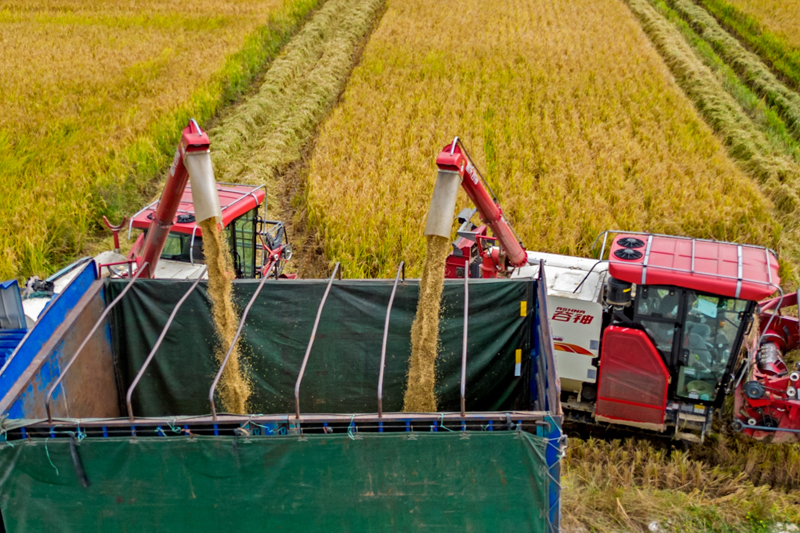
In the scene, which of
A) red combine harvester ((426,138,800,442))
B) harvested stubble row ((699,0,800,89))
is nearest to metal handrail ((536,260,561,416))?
red combine harvester ((426,138,800,442))

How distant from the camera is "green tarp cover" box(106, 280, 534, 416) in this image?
613 centimetres

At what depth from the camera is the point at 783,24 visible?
23906 millimetres

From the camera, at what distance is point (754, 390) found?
623 cm

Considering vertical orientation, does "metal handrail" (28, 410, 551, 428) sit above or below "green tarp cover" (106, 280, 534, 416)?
above

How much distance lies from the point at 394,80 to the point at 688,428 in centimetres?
1284

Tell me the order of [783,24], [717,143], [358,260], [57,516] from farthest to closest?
[783,24] < [717,143] < [358,260] < [57,516]

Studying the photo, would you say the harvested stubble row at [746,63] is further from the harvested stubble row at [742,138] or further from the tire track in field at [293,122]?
the tire track in field at [293,122]

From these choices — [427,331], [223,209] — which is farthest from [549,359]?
[223,209]

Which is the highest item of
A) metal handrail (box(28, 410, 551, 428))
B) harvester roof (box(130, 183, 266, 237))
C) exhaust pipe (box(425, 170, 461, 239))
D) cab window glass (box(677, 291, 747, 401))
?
exhaust pipe (box(425, 170, 461, 239))

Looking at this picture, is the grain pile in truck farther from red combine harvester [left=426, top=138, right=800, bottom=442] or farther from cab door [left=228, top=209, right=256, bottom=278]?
cab door [left=228, top=209, right=256, bottom=278]

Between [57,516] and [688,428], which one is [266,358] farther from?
[688,428]

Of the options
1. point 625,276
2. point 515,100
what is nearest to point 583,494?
point 625,276

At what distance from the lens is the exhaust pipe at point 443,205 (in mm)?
5016

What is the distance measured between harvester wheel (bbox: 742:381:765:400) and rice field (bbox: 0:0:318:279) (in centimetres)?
857
